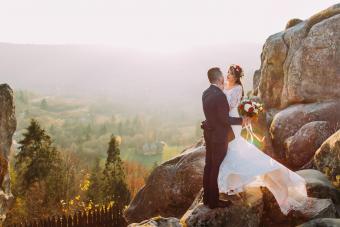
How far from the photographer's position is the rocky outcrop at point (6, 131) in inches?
746

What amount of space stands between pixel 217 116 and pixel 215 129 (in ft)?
0.95

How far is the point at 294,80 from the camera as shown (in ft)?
60.7

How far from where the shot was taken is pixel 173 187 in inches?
556

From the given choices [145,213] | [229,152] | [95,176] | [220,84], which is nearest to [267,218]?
[229,152]

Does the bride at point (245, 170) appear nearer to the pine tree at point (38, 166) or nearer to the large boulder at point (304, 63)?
the large boulder at point (304, 63)

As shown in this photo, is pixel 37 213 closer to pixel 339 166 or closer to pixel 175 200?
pixel 175 200

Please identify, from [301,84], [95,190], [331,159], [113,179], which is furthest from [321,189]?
[95,190]

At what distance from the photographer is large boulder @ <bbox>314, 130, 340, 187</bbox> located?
12.1m

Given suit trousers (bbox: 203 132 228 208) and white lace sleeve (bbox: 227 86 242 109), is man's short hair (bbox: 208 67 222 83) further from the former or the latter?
suit trousers (bbox: 203 132 228 208)

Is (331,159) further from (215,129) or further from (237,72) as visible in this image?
(215,129)

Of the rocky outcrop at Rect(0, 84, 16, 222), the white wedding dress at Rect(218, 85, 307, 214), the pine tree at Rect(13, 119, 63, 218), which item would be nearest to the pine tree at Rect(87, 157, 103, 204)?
the pine tree at Rect(13, 119, 63, 218)

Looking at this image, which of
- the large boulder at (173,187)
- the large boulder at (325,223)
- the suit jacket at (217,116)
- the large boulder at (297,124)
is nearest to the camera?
the large boulder at (325,223)

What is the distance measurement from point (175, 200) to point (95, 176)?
168ft

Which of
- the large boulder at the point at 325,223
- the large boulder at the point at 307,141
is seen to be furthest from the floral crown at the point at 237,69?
the large boulder at the point at 307,141
